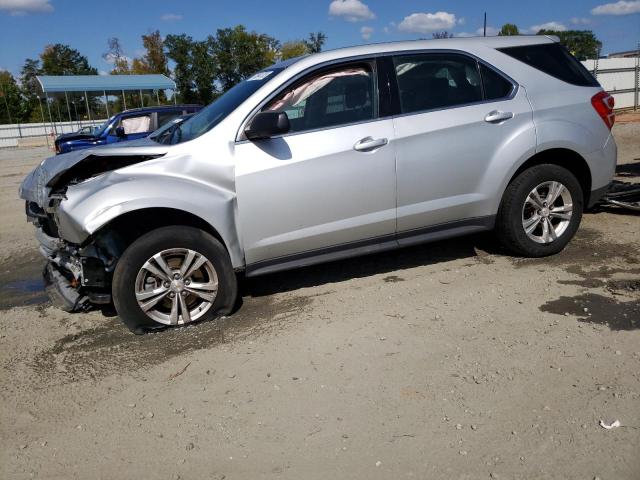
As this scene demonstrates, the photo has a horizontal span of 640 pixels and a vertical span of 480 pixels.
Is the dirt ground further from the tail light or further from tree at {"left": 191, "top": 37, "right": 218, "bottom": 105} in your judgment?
tree at {"left": 191, "top": 37, "right": 218, "bottom": 105}

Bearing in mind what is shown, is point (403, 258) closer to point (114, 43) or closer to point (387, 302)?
point (387, 302)

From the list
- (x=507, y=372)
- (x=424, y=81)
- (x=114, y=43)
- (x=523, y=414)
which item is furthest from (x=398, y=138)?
(x=114, y=43)

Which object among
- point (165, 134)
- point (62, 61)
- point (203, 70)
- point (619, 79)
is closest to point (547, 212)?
point (165, 134)

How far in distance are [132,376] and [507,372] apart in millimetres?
2283

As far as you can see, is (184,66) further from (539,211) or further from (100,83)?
(539,211)

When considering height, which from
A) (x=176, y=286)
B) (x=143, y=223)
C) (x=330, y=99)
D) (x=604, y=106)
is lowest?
(x=176, y=286)

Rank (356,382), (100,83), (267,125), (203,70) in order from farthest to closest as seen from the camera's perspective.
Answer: (203,70) < (100,83) < (267,125) < (356,382)

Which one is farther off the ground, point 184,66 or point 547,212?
point 184,66

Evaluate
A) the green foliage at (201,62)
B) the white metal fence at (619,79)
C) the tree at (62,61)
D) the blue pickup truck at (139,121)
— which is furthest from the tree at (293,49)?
the blue pickup truck at (139,121)

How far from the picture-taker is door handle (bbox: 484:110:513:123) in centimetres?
465

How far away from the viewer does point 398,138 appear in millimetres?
4414

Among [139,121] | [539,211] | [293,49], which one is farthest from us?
[293,49]

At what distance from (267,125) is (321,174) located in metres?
0.54

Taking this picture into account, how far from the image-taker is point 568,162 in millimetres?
5137
